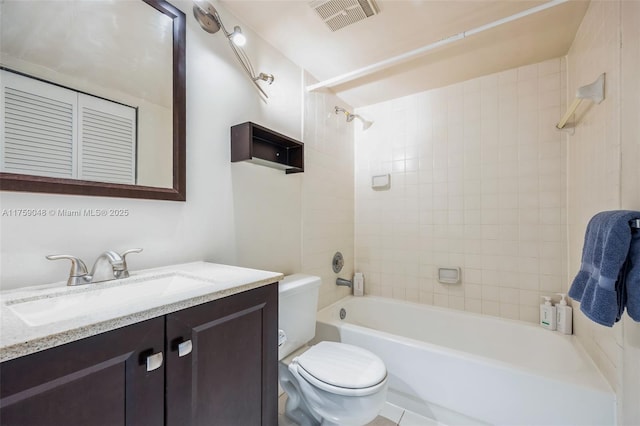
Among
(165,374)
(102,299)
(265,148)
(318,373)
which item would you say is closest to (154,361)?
(165,374)

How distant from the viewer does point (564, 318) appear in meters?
1.71

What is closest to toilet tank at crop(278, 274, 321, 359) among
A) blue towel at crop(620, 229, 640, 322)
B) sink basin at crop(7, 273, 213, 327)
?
sink basin at crop(7, 273, 213, 327)

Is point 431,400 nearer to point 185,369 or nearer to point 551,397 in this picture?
point 551,397

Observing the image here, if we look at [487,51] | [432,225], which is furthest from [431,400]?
[487,51]

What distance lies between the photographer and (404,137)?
239cm

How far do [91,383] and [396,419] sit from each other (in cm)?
156

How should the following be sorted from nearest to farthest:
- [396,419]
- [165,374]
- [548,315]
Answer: [165,374] → [396,419] → [548,315]

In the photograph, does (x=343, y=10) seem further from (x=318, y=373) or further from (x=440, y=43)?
(x=318, y=373)

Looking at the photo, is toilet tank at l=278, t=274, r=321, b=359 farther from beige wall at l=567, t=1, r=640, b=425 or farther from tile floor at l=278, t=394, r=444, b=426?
beige wall at l=567, t=1, r=640, b=425

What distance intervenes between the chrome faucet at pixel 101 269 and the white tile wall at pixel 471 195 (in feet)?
6.53

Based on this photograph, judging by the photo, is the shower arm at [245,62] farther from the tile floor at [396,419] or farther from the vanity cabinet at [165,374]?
the tile floor at [396,419]

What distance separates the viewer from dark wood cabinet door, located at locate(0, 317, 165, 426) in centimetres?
48

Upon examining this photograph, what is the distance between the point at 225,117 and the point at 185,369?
3.89 feet

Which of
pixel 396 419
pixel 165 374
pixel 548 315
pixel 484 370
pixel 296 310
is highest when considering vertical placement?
pixel 165 374
